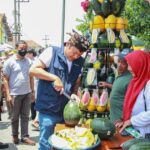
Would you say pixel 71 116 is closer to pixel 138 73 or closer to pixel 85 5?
pixel 138 73

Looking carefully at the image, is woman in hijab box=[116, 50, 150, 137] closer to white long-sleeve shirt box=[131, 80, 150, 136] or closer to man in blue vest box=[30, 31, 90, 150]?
white long-sleeve shirt box=[131, 80, 150, 136]

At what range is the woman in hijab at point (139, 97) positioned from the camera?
3602mm

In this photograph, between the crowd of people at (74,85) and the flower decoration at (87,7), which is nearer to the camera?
the crowd of people at (74,85)

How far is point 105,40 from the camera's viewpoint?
5.84 meters

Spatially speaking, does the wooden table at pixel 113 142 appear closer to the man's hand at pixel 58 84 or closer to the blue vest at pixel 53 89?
the man's hand at pixel 58 84

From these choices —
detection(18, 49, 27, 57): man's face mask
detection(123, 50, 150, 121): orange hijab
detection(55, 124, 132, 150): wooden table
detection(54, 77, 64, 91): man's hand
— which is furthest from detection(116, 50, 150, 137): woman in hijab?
detection(18, 49, 27, 57): man's face mask

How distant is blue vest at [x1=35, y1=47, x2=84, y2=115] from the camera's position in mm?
4535

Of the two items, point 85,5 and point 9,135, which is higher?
point 85,5

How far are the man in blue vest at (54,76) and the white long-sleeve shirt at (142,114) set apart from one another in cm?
100

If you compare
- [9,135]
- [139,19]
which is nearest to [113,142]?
[9,135]

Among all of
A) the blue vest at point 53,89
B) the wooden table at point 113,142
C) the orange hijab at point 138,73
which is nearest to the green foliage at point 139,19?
the blue vest at point 53,89

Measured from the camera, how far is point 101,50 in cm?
607

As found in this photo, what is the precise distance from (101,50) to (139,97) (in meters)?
2.47

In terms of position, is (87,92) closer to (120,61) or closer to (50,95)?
(120,61)
